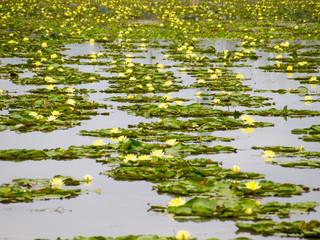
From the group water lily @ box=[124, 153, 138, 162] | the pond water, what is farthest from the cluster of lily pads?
the pond water

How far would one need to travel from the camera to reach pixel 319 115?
10164 millimetres

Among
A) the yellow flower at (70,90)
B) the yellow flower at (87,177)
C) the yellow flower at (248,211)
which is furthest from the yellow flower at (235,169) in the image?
the yellow flower at (70,90)

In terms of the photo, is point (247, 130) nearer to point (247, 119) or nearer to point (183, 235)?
point (247, 119)

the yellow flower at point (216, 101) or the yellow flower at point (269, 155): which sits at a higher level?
the yellow flower at point (216, 101)

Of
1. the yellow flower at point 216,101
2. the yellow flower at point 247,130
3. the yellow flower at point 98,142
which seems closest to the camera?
the yellow flower at point 98,142

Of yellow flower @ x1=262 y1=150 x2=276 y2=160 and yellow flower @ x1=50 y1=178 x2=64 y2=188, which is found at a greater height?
yellow flower @ x1=262 y1=150 x2=276 y2=160

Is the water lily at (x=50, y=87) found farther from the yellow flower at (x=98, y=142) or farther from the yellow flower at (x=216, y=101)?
the yellow flower at (x=98, y=142)

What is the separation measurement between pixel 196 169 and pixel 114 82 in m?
6.88

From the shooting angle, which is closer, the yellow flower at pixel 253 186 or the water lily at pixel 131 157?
the yellow flower at pixel 253 186

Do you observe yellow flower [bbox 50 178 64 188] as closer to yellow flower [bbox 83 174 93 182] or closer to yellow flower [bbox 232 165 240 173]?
yellow flower [bbox 83 174 93 182]

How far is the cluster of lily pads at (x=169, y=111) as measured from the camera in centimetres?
593

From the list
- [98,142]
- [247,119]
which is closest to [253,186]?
[98,142]

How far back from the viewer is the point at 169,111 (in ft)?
32.9

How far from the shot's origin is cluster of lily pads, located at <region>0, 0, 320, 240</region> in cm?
593
